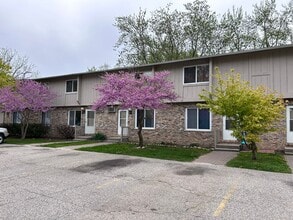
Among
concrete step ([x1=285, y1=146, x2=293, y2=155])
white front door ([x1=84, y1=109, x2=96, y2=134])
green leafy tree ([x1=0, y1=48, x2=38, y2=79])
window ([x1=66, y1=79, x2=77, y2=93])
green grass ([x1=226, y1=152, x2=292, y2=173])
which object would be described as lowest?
green grass ([x1=226, y1=152, x2=292, y2=173])

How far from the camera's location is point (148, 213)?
4.57 metres

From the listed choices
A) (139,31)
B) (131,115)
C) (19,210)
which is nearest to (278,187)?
(19,210)

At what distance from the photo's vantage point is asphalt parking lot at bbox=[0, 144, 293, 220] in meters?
4.57

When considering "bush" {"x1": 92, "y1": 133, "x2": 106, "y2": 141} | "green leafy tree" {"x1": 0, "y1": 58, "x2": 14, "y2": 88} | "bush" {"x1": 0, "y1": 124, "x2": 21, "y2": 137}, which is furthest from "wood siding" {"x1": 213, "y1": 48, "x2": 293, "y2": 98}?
"bush" {"x1": 0, "y1": 124, "x2": 21, "y2": 137}

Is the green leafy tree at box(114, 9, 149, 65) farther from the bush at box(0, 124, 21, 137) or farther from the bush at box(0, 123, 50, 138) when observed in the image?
the bush at box(0, 124, 21, 137)

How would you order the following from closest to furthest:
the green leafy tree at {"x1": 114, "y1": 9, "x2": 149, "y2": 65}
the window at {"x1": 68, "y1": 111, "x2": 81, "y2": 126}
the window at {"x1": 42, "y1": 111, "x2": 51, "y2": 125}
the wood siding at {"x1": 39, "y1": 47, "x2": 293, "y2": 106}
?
the wood siding at {"x1": 39, "y1": 47, "x2": 293, "y2": 106} → the window at {"x1": 68, "y1": 111, "x2": 81, "y2": 126} → the window at {"x1": 42, "y1": 111, "x2": 51, "y2": 125} → the green leafy tree at {"x1": 114, "y1": 9, "x2": 149, "y2": 65}

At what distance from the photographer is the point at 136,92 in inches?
496

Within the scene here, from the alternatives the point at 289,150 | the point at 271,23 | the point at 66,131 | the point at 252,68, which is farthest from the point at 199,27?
the point at 289,150

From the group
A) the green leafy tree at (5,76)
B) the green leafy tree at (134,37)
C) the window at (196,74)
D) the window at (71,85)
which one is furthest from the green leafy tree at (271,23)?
the green leafy tree at (5,76)

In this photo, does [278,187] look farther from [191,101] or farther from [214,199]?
[191,101]

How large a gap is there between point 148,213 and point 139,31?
1026 inches

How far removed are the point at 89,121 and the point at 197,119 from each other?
29.8ft

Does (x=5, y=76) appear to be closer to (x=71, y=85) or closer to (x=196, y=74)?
(x=71, y=85)

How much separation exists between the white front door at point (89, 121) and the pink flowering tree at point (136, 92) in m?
7.13
